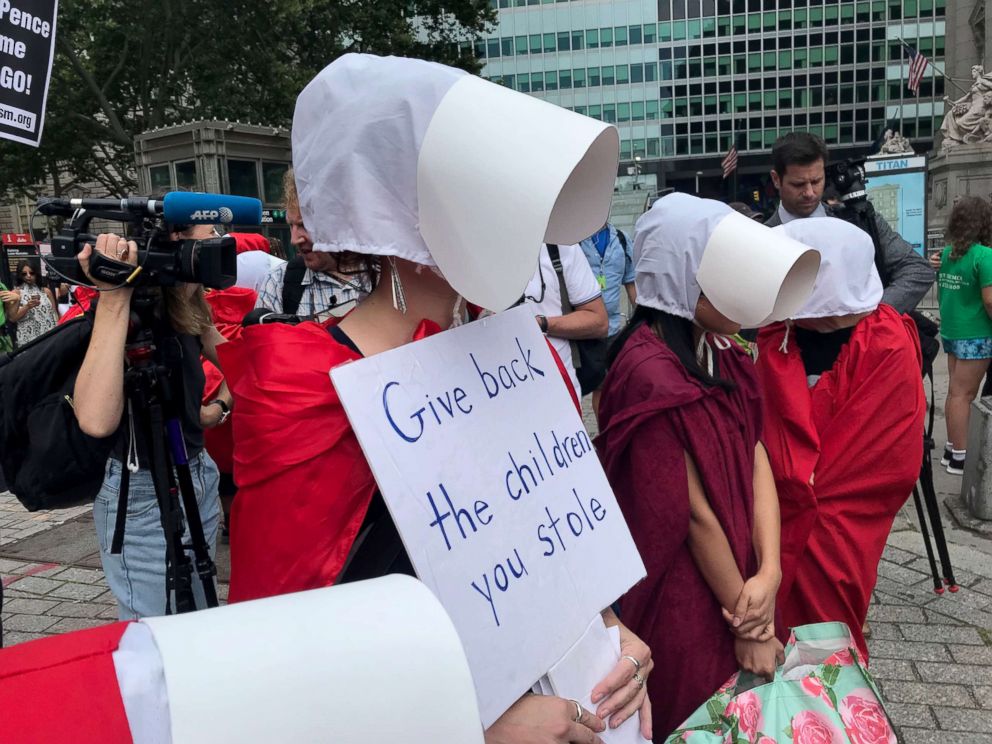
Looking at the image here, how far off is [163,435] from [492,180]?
1370mm

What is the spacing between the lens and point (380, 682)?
1.78 ft

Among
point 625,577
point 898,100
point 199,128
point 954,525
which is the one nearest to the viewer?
point 625,577

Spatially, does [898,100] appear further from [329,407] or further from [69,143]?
[329,407]

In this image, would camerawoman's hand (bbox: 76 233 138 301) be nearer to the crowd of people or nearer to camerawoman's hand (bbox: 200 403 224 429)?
the crowd of people

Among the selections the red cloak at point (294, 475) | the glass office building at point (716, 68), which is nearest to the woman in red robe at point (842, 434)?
the red cloak at point (294, 475)

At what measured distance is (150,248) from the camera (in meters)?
1.82

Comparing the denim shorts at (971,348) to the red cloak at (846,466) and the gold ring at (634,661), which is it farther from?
the gold ring at (634,661)

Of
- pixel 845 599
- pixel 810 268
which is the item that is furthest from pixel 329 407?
pixel 845 599

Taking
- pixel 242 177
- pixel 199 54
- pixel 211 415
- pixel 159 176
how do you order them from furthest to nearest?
pixel 199 54
pixel 159 176
pixel 242 177
pixel 211 415

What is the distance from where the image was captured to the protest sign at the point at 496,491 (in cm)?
103

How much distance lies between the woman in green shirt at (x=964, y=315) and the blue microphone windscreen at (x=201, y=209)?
5.10 metres

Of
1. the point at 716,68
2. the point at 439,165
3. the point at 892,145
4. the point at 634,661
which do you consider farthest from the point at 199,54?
the point at 716,68

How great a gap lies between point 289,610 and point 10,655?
0.19 metres

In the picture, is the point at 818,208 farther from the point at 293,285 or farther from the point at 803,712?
the point at 803,712
